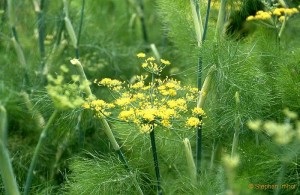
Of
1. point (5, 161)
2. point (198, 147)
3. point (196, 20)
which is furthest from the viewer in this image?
point (196, 20)

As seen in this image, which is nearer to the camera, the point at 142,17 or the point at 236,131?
the point at 236,131

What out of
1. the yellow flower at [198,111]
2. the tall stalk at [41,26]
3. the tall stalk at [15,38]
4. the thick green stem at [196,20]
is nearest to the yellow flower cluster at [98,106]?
the yellow flower at [198,111]

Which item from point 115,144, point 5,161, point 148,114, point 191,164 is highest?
point 148,114

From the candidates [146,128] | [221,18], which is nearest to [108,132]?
[146,128]

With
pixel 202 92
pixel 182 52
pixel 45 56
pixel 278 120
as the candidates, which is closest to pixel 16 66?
pixel 45 56

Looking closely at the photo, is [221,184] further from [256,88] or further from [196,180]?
[256,88]

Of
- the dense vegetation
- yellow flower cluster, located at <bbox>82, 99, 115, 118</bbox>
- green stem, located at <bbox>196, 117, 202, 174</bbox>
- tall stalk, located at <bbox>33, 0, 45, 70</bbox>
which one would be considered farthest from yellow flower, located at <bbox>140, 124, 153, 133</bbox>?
tall stalk, located at <bbox>33, 0, 45, 70</bbox>

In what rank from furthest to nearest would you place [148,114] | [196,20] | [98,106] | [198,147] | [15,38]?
[15,38], [196,20], [198,147], [98,106], [148,114]

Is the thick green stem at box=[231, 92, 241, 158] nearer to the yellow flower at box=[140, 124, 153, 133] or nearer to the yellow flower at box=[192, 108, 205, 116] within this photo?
the yellow flower at box=[192, 108, 205, 116]

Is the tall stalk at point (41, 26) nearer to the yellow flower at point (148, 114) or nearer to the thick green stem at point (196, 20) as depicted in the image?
the thick green stem at point (196, 20)

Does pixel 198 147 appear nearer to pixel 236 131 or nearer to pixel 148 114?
pixel 236 131
